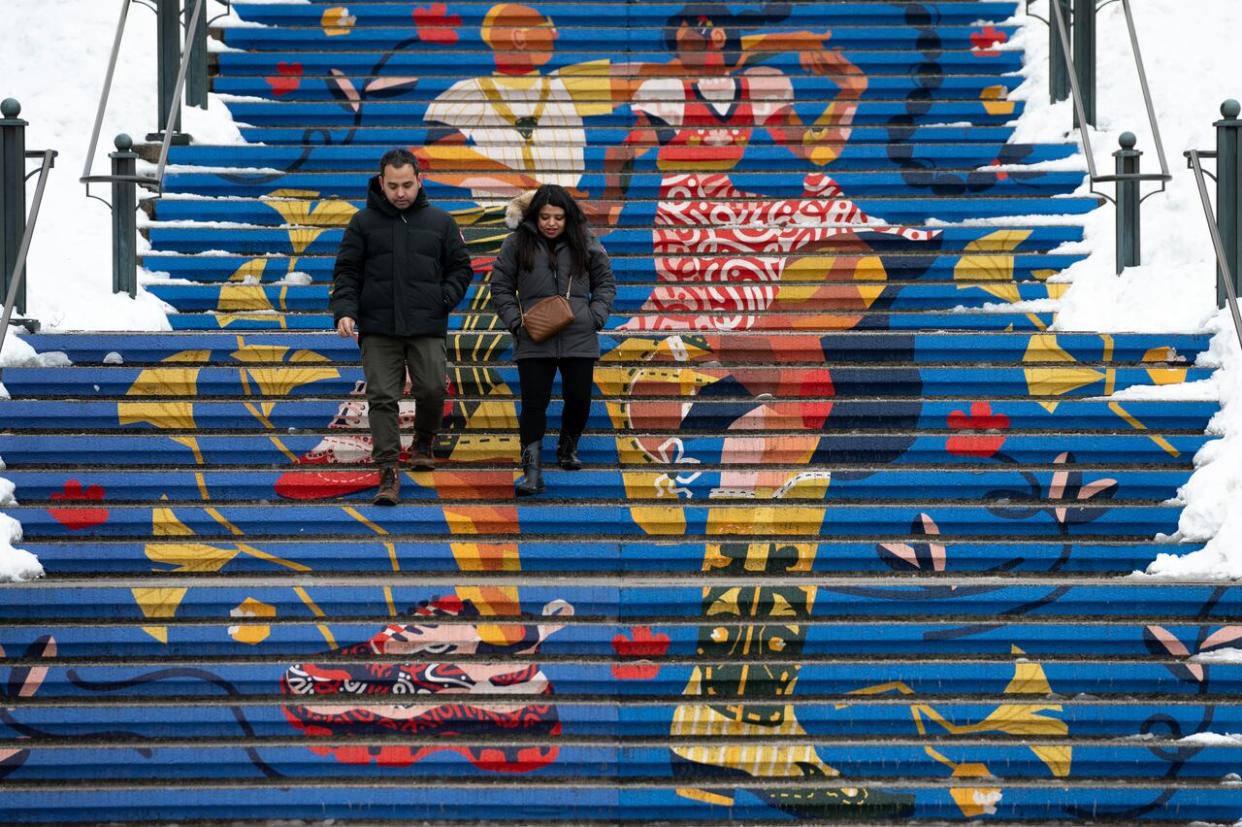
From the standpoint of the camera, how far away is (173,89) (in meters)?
12.6

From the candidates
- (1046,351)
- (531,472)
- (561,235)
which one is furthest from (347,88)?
(1046,351)

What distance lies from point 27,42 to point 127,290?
11.5 feet

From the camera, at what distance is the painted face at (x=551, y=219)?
10086mm

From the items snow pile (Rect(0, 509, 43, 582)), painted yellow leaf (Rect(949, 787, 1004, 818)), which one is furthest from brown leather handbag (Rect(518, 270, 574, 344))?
painted yellow leaf (Rect(949, 787, 1004, 818))

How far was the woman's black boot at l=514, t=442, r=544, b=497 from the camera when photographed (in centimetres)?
994

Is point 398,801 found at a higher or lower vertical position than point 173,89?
lower

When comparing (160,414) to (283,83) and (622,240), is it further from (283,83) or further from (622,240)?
(283,83)

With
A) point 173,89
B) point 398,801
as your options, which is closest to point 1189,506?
point 398,801

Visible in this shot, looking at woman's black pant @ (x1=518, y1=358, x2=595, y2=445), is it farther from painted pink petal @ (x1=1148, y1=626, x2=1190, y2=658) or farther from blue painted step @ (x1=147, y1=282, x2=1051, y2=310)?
painted pink petal @ (x1=1148, y1=626, x2=1190, y2=658)

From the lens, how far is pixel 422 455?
10141 millimetres

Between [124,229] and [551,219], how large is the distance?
9.48 ft

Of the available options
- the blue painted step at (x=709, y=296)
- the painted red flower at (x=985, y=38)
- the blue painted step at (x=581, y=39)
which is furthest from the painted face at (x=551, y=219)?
the painted red flower at (x=985, y=38)

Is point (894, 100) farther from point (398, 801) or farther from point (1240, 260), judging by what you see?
point (398, 801)

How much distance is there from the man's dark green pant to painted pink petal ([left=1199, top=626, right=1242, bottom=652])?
4.01m
